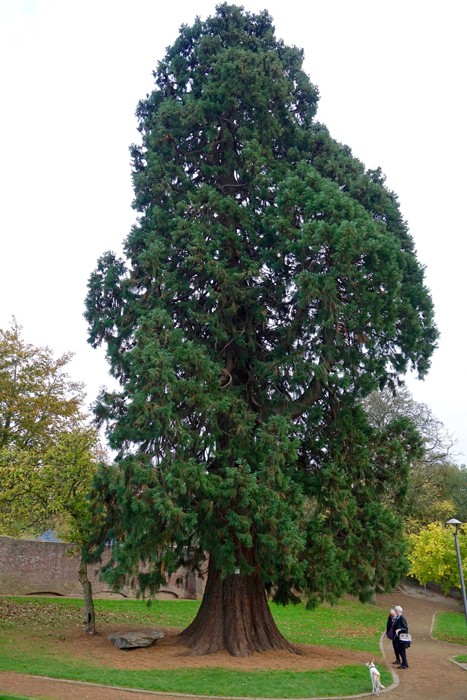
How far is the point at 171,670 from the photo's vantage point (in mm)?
11422

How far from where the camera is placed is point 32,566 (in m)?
22.5

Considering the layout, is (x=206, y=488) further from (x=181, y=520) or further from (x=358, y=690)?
(x=358, y=690)

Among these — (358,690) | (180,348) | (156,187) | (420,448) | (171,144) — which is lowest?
(358,690)

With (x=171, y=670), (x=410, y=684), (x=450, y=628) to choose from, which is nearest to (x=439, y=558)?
(x=450, y=628)

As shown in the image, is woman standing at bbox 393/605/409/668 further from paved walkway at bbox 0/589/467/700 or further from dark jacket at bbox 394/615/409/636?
paved walkway at bbox 0/589/467/700

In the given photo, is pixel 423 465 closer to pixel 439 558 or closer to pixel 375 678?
pixel 439 558

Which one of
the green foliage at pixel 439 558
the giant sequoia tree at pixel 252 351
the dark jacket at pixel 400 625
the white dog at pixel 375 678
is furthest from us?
the green foliage at pixel 439 558

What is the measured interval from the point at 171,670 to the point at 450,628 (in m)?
16.1

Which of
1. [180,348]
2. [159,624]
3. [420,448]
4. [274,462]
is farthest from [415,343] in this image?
[159,624]

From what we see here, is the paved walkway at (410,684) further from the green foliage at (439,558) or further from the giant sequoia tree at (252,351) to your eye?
the green foliage at (439,558)

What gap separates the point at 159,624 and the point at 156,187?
1310 centimetres

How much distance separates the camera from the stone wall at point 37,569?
72.2ft

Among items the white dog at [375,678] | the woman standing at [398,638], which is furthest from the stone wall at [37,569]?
the white dog at [375,678]

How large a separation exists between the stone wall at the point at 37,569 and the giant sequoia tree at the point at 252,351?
9.42 metres
